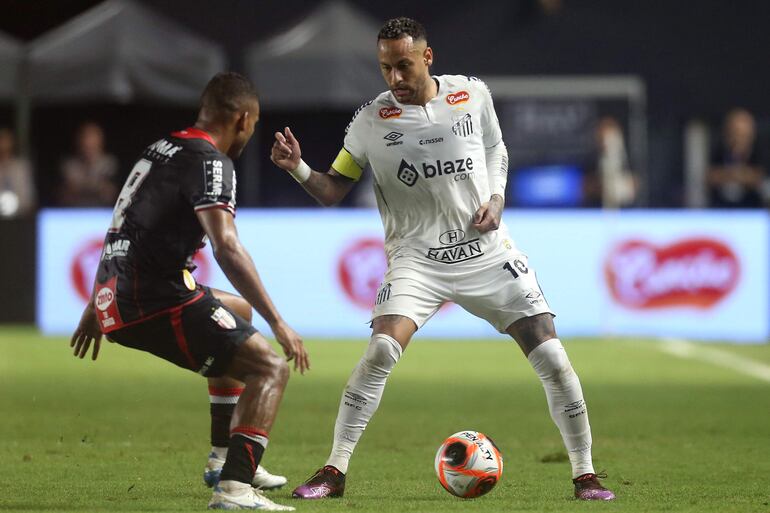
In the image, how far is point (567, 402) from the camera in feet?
24.3

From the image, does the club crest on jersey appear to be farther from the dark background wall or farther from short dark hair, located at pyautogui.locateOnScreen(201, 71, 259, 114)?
the dark background wall

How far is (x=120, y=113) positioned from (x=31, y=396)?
11486mm

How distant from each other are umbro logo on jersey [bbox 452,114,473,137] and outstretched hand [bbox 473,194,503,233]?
0.39m

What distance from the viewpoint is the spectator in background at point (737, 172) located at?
18.1m

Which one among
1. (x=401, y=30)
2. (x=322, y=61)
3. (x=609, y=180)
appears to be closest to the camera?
(x=401, y=30)

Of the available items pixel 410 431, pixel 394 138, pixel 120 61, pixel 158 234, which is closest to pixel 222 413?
pixel 158 234

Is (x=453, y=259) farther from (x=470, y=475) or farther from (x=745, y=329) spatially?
(x=745, y=329)

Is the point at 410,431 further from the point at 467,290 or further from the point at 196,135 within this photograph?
the point at 196,135

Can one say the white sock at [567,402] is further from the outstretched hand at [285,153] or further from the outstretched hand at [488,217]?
the outstretched hand at [285,153]

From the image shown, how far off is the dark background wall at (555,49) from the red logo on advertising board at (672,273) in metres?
5.55

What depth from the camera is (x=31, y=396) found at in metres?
12.1

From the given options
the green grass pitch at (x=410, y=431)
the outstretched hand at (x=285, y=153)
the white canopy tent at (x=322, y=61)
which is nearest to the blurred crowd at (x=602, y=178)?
the green grass pitch at (x=410, y=431)

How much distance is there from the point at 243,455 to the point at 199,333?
0.58 meters

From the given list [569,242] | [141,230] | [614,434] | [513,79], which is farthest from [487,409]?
[513,79]
